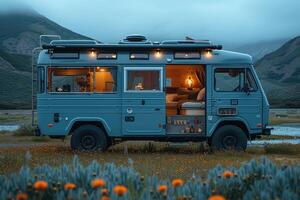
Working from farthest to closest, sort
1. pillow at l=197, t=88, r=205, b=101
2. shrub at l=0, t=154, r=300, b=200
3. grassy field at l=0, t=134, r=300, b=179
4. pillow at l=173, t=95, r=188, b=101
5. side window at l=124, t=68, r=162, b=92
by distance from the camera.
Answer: pillow at l=173, t=95, r=188, b=101
pillow at l=197, t=88, r=205, b=101
side window at l=124, t=68, r=162, b=92
grassy field at l=0, t=134, r=300, b=179
shrub at l=0, t=154, r=300, b=200

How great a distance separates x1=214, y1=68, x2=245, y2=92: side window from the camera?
1653 cm

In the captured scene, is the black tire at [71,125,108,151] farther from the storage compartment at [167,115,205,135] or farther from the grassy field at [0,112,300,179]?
the storage compartment at [167,115,205,135]

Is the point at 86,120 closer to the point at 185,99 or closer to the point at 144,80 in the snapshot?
→ the point at 144,80

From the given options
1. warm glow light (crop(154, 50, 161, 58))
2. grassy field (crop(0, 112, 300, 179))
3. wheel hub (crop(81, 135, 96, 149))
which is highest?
warm glow light (crop(154, 50, 161, 58))

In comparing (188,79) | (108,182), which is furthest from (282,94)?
(108,182)

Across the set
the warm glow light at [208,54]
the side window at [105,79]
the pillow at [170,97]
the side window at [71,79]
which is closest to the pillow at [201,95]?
the pillow at [170,97]

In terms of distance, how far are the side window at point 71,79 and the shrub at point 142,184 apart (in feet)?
33.8

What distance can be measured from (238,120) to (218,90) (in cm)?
104

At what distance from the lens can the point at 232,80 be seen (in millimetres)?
16750

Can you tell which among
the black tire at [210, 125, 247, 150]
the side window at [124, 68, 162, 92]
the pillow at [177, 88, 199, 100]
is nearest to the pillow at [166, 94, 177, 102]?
the pillow at [177, 88, 199, 100]

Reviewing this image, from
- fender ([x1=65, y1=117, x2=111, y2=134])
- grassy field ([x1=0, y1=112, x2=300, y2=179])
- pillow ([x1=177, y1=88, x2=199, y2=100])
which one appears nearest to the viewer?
grassy field ([x1=0, y1=112, x2=300, y2=179])

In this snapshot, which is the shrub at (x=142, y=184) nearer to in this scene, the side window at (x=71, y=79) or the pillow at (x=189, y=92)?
the side window at (x=71, y=79)

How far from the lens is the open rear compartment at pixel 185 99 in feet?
54.0

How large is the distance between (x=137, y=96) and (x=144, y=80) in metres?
0.51
